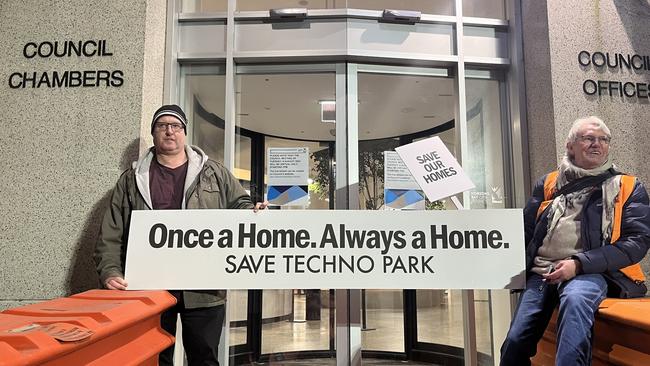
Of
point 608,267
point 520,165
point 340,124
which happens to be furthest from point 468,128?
point 608,267

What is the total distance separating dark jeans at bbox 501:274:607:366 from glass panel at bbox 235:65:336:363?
76.6 inches

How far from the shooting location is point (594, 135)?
2473 millimetres

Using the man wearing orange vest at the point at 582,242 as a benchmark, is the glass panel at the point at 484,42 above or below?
above

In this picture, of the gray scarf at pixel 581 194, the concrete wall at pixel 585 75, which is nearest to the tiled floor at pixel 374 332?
the concrete wall at pixel 585 75

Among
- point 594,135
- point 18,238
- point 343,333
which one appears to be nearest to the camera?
point 594,135

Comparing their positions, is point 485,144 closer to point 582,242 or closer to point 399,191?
point 399,191

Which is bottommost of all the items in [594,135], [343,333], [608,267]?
[343,333]

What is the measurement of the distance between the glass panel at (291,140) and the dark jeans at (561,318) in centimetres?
194

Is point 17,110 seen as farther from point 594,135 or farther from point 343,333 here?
point 594,135

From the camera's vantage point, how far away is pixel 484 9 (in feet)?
14.5

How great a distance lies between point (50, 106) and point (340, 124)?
2.24 metres

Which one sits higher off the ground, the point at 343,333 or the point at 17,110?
the point at 17,110

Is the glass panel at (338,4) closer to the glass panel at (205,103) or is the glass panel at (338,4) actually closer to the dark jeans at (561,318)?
the glass panel at (205,103)

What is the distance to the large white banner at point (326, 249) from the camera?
266 cm
